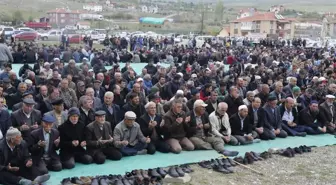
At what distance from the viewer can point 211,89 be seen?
9.94 metres

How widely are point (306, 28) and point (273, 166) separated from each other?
2472 inches

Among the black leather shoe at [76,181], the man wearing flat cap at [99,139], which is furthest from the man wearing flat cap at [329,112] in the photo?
the black leather shoe at [76,181]

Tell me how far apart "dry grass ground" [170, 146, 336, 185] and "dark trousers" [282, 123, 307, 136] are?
1.35 metres

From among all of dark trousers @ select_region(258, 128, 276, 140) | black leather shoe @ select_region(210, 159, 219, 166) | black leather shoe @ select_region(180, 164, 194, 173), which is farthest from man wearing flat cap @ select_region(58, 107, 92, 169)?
dark trousers @ select_region(258, 128, 276, 140)

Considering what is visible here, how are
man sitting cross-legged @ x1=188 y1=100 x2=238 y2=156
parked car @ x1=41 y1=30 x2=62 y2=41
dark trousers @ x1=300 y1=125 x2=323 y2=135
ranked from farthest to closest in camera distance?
1. parked car @ x1=41 y1=30 x2=62 y2=41
2. dark trousers @ x1=300 y1=125 x2=323 y2=135
3. man sitting cross-legged @ x1=188 y1=100 x2=238 y2=156

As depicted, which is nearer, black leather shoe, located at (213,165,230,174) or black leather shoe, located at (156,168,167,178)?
black leather shoe, located at (156,168,167,178)

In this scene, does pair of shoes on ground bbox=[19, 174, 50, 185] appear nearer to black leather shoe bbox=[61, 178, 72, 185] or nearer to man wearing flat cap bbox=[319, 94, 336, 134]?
black leather shoe bbox=[61, 178, 72, 185]

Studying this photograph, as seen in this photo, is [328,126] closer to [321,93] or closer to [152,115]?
[321,93]

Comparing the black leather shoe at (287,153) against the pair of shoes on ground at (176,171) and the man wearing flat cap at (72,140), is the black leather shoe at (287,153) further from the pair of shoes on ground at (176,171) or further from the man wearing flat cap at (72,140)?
the man wearing flat cap at (72,140)

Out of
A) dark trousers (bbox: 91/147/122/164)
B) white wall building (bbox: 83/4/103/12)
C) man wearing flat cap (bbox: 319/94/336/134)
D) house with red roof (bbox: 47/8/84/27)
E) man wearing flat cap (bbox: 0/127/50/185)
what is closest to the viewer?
man wearing flat cap (bbox: 0/127/50/185)

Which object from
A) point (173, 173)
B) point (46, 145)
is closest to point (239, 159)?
point (173, 173)

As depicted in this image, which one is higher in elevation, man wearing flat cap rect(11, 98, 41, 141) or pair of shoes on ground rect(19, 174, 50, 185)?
man wearing flat cap rect(11, 98, 41, 141)

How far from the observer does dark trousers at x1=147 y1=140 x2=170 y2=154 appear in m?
7.61

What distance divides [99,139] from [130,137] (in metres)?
0.59
